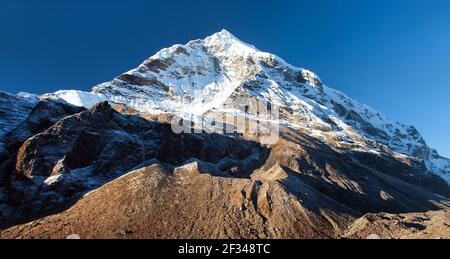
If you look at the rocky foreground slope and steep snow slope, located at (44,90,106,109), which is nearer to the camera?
the rocky foreground slope

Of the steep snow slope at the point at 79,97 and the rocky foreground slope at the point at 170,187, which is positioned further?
the steep snow slope at the point at 79,97

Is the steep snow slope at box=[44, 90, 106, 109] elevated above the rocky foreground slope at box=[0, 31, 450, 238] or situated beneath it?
elevated above

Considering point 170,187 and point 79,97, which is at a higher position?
point 79,97

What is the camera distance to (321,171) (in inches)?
3563

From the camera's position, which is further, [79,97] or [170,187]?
[79,97]

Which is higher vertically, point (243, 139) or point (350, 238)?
point (243, 139)

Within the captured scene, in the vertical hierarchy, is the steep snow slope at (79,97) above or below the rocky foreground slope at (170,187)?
above
